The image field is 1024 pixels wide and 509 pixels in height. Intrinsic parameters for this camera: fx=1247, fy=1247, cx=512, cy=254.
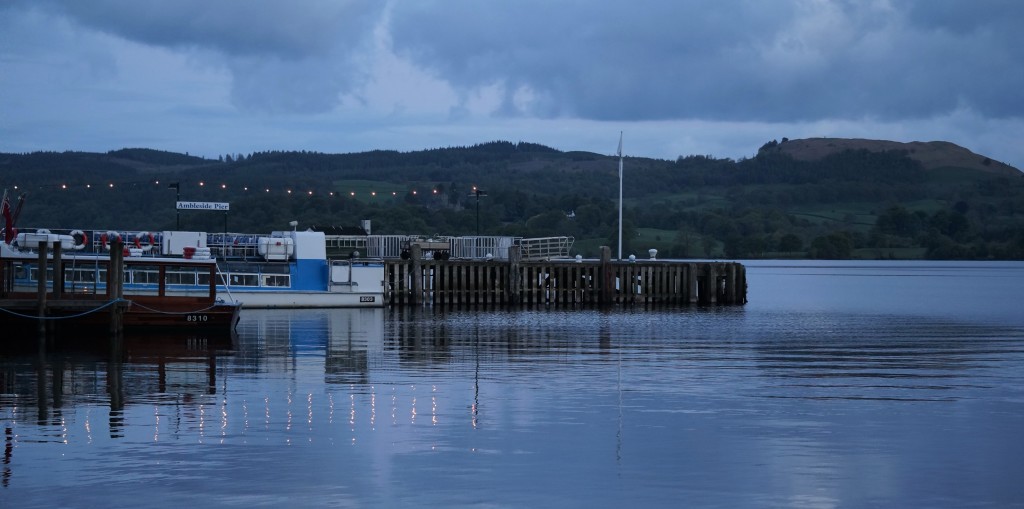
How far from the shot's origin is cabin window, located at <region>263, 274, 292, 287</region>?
67188 mm

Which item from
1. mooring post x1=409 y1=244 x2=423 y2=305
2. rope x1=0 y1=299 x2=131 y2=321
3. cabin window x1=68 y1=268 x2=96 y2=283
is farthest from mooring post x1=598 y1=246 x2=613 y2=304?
rope x1=0 y1=299 x2=131 y2=321

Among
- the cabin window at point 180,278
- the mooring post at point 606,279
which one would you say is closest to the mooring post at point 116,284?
the cabin window at point 180,278

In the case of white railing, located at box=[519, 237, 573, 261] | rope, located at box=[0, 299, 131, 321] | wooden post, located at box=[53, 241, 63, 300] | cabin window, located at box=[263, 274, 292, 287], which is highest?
white railing, located at box=[519, 237, 573, 261]

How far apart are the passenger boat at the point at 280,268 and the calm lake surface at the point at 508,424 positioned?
19353 millimetres

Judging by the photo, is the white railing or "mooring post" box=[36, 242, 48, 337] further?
the white railing

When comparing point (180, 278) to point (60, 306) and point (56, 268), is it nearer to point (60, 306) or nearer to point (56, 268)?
point (60, 306)

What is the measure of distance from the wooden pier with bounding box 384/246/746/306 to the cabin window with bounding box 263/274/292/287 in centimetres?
740

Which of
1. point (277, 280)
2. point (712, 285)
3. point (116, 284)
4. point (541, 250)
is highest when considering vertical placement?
point (541, 250)

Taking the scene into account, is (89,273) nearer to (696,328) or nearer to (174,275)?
(174,275)

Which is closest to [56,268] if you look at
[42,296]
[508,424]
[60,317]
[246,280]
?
[42,296]

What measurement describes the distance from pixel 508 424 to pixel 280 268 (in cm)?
4460

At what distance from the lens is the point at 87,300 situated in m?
42.4

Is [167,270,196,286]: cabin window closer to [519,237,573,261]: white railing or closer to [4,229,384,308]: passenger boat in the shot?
[4,229,384,308]: passenger boat

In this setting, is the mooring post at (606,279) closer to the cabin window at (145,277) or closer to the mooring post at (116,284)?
the cabin window at (145,277)
